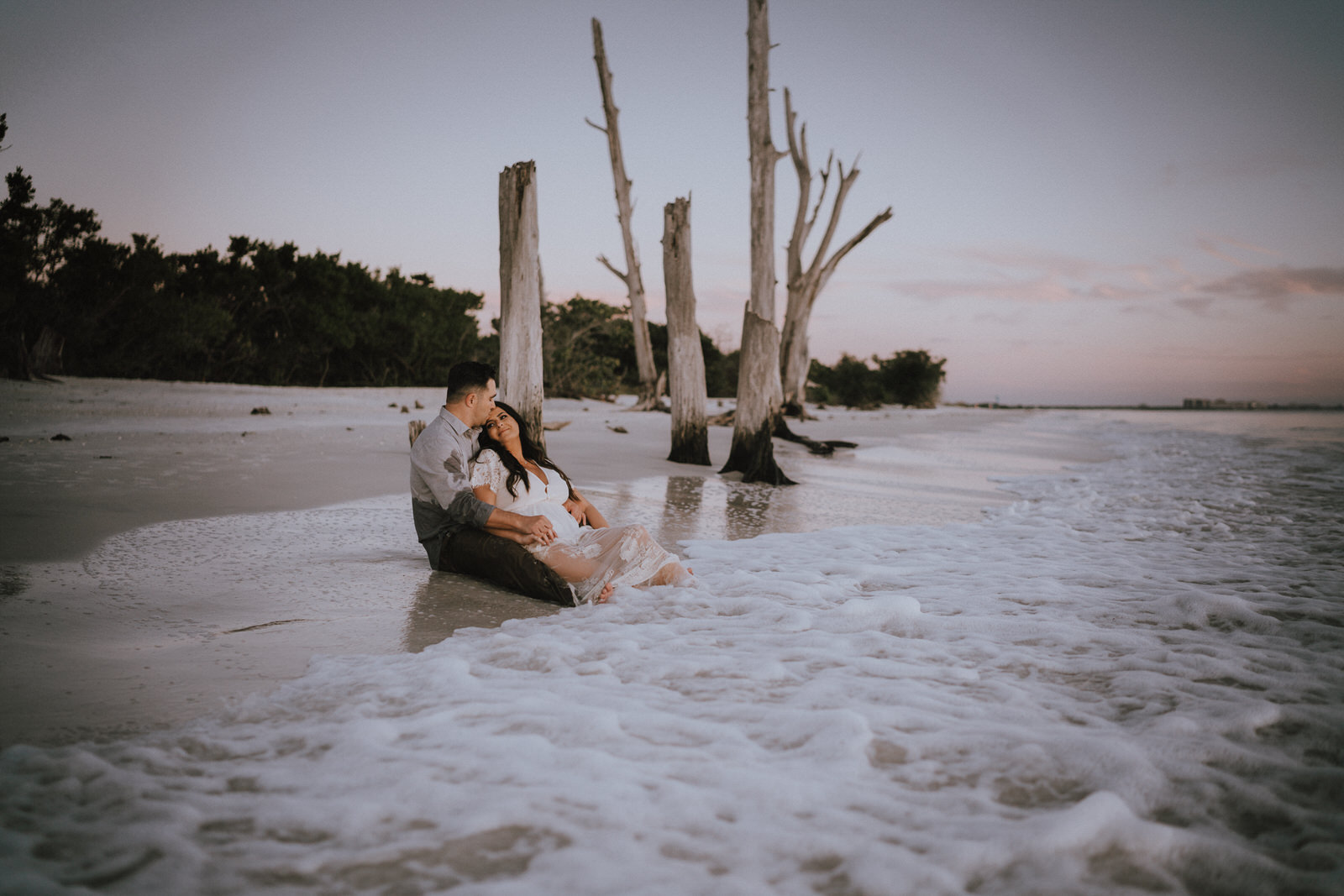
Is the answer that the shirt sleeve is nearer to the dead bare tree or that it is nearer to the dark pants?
the dark pants

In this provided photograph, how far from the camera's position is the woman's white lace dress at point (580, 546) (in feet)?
13.2

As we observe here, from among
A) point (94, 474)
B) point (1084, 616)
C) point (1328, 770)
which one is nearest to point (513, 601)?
point (1084, 616)

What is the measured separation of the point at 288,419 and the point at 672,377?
7.50 m

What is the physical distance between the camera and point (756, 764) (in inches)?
87.7

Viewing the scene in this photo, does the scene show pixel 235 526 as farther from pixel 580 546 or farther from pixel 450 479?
pixel 580 546

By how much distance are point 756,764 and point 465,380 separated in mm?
2866

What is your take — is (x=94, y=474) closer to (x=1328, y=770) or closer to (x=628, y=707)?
(x=628, y=707)

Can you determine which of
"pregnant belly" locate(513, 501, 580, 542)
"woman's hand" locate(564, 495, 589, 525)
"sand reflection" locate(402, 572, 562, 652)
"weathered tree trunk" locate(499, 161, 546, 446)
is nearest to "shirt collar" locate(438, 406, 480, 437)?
"pregnant belly" locate(513, 501, 580, 542)

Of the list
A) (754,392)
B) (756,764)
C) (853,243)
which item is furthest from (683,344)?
(756,764)

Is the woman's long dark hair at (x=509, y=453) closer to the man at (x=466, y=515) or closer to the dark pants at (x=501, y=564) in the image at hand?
the man at (x=466, y=515)

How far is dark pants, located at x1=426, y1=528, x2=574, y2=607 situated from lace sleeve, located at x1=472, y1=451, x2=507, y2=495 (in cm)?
28

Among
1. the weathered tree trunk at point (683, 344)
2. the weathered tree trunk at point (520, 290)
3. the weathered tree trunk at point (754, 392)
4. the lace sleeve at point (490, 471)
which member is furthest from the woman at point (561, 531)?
the weathered tree trunk at point (683, 344)

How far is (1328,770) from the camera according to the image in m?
2.27

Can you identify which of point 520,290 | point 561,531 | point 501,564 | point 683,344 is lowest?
point 501,564
